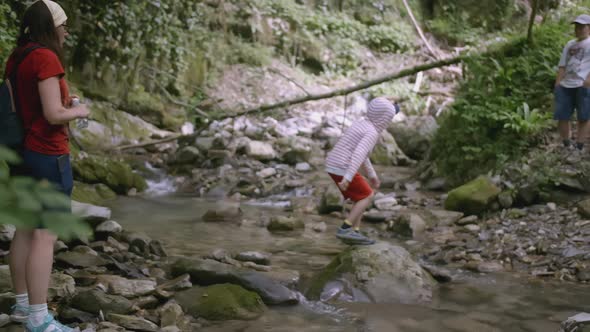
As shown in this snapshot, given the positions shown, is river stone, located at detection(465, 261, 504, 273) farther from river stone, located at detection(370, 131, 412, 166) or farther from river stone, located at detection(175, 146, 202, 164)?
river stone, located at detection(175, 146, 202, 164)

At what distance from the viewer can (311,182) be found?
1163 centimetres

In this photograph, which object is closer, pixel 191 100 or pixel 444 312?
pixel 444 312

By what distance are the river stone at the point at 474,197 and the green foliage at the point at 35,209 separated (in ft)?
24.5

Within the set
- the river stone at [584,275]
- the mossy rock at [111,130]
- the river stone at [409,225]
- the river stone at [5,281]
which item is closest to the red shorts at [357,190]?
the river stone at [409,225]

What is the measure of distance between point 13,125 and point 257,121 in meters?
12.8

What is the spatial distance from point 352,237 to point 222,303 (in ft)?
6.33

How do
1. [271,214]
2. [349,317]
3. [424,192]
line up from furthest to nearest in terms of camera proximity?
1. [424,192]
2. [271,214]
3. [349,317]

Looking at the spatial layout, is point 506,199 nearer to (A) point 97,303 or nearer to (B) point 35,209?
(A) point 97,303

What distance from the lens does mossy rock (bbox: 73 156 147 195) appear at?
10.2 metres

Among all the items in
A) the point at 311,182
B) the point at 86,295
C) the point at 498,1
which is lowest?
the point at 311,182

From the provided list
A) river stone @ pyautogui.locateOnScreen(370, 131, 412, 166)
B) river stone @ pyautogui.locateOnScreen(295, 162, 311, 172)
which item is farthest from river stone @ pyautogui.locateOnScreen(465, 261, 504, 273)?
river stone @ pyautogui.locateOnScreen(370, 131, 412, 166)

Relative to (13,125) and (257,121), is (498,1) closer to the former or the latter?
(257,121)

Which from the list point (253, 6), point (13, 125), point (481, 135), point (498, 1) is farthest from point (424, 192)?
point (498, 1)

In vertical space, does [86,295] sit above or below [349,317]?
above
